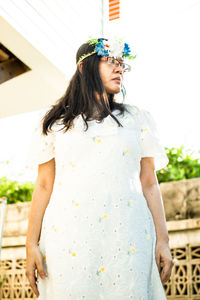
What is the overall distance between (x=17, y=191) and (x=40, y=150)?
4.00 m

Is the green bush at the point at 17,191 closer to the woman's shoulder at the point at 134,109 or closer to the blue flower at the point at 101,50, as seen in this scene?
the blue flower at the point at 101,50

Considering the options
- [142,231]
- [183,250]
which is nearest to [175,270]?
[183,250]

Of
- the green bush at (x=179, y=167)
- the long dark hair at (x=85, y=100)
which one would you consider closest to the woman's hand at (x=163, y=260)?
the long dark hair at (x=85, y=100)

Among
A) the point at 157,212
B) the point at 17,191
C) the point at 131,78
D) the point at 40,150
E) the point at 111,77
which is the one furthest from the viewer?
the point at 17,191

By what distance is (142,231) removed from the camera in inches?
50.1

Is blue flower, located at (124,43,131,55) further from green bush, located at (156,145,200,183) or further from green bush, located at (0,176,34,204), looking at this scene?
green bush, located at (0,176,34,204)

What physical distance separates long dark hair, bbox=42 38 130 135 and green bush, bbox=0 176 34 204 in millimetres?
3763

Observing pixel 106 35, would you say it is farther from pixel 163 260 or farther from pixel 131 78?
pixel 163 260

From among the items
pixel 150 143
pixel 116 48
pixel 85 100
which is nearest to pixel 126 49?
pixel 116 48

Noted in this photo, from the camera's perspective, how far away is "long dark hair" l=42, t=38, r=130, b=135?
1.52m

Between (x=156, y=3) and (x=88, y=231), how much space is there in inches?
128

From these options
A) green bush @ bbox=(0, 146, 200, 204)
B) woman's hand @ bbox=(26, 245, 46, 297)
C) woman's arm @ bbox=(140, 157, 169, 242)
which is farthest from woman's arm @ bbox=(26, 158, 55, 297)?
green bush @ bbox=(0, 146, 200, 204)

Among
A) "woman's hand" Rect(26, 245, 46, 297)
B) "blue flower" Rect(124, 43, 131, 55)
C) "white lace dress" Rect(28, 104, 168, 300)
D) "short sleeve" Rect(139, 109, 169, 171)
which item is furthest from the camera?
"blue flower" Rect(124, 43, 131, 55)

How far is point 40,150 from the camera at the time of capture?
1.51 m
